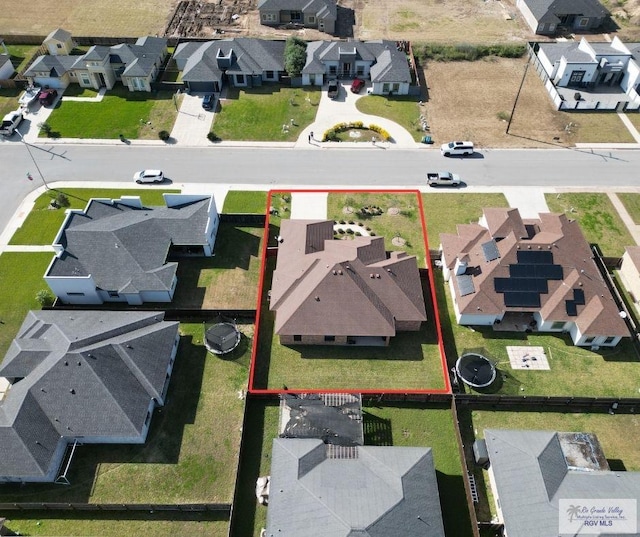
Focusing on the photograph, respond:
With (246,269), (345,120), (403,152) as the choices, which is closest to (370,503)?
(246,269)

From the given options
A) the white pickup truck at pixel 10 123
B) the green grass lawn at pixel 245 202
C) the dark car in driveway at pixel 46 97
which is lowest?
the white pickup truck at pixel 10 123

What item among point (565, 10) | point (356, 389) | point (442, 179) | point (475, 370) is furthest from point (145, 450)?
point (565, 10)

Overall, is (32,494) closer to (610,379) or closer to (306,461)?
(306,461)

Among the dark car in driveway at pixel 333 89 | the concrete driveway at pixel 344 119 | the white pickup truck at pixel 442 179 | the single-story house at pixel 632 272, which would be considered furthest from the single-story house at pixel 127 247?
the single-story house at pixel 632 272

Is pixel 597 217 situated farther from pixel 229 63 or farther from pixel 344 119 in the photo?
pixel 229 63

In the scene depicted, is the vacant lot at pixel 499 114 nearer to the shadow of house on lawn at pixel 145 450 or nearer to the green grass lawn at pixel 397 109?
the green grass lawn at pixel 397 109
